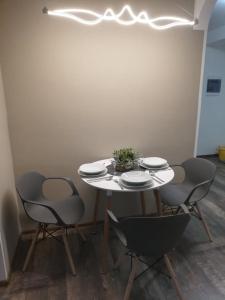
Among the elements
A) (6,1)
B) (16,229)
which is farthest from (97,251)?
(6,1)

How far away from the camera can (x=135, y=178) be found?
73.7 inches

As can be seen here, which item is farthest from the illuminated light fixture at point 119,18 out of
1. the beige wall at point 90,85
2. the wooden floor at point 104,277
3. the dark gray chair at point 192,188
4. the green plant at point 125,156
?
the wooden floor at point 104,277

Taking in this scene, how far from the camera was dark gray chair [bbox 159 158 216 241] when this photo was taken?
85.2 inches

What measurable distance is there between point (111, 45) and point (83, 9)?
39 cm

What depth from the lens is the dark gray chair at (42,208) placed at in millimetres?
1846

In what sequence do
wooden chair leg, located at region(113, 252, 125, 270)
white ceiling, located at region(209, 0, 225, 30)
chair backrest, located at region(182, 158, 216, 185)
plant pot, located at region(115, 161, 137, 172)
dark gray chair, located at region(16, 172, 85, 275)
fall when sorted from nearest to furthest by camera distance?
dark gray chair, located at region(16, 172, 85, 275), wooden chair leg, located at region(113, 252, 125, 270), plant pot, located at region(115, 161, 137, 172), chair backrest, located at region(182, 158, 216, 185), white ceiling, located at region(209, 0, 225, 30)

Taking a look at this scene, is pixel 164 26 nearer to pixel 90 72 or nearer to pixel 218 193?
pixel 90 72

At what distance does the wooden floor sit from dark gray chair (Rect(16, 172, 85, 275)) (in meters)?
0.13

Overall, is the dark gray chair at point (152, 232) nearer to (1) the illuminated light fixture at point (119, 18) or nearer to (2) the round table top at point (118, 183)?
(2) the round table top at point (118, 183)

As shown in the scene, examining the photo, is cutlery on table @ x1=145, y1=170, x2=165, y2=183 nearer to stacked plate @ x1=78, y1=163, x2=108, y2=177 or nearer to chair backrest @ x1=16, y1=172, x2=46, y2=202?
stacked plate @ x1=78, y1=163, x2=108, y2=177

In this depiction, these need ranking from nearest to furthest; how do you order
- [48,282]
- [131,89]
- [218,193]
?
[48,282] → [131,89] → [218,193]

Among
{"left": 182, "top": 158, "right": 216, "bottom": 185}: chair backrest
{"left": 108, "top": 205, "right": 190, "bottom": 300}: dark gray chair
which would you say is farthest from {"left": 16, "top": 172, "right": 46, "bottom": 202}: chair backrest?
{"left": 182, "top": 158, "right": 216, "bottom": 185}: chair backrest

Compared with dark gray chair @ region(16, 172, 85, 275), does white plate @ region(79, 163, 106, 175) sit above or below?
above

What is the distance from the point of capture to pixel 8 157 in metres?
2.11
